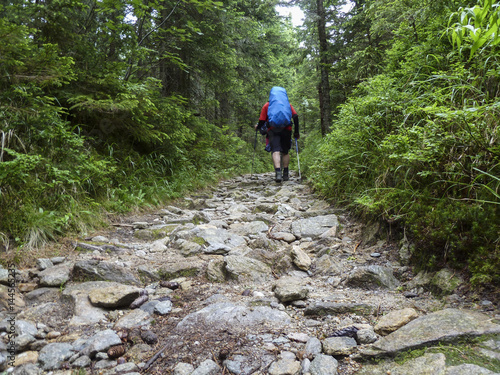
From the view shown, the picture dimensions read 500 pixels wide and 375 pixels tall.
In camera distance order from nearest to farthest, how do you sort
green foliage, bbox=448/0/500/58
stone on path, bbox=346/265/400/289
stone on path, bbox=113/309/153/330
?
green foliage, bbox=448/0/500/58, stone on path, bbox=113/309/153/330, stone on path, bbox=346/265/400/289

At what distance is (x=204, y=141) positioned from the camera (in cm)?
893

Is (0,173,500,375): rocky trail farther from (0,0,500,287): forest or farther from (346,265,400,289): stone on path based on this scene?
(0,0,500,287): forest

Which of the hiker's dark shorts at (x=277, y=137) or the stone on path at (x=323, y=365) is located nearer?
the stone on path at (x=323, y=365)

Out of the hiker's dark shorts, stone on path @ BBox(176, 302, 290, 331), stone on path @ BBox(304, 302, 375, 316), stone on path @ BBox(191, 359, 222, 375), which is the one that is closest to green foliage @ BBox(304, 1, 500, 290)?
stone on path @ BBox(304, 302, 375, 316)

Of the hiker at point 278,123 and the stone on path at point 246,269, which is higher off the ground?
the hiker at point 278,123

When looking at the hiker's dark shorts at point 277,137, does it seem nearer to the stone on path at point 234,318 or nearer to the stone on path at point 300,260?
the stone on path at point 300,260

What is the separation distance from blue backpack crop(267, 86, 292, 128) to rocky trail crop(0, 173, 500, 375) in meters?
4.67

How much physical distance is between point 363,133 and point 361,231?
5.81 ft

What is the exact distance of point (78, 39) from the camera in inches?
207

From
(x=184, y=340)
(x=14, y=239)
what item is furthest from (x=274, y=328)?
(x=14, y=239)

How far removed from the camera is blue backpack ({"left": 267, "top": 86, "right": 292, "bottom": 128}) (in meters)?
8.06

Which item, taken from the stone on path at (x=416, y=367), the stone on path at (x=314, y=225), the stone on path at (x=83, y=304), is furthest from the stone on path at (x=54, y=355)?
the stone on path at (x=314, y=225)

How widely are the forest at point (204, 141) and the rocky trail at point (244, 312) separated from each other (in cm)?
43

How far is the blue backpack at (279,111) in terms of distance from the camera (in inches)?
317
